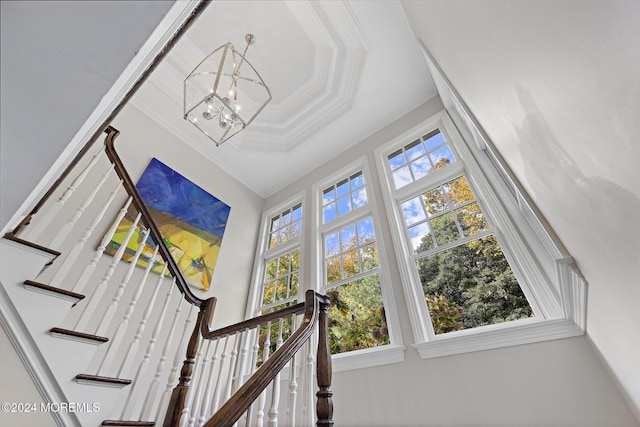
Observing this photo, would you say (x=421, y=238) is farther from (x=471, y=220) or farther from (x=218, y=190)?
(x=218, y=190)

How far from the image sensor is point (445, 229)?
3.02 m

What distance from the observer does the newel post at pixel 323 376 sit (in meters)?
1.61

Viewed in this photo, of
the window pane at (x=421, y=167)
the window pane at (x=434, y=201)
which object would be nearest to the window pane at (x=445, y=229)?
the window pane at (x=434, y=201)

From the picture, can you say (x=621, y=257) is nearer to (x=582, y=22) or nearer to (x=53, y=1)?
(x=582, y=22)

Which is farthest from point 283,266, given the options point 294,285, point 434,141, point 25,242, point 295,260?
point 25,242

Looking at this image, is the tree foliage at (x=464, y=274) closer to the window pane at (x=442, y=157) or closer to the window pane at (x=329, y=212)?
the window pane at (x=442, y=157)

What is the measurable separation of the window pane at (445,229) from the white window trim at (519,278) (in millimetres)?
332

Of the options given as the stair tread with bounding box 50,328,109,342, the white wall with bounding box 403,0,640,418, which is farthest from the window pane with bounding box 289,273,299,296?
the white wall with bounding box 403,0,640,418

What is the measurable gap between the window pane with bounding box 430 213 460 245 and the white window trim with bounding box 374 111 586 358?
33cm

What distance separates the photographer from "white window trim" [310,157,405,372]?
105 inches

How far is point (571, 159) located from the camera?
3.05 ft

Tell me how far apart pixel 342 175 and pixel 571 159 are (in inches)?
146

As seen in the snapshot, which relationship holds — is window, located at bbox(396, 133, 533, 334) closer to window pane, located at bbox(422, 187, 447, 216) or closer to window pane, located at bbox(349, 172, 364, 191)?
window pane, located at bbox(422, 187, 447, 216)

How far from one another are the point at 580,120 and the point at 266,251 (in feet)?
14.4
